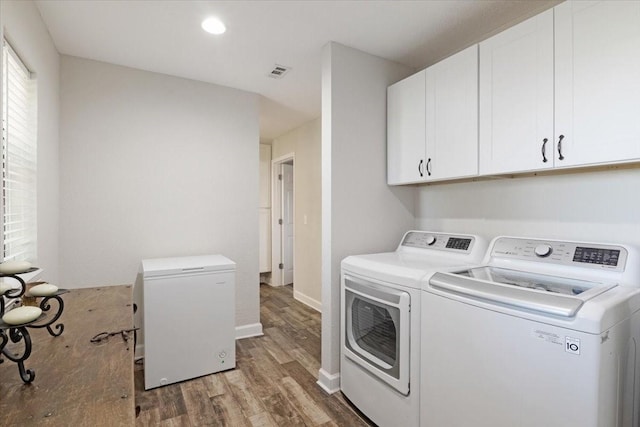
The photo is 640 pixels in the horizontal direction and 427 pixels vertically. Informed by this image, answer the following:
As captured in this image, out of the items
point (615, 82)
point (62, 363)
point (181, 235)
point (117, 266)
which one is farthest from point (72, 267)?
point (615, 82)

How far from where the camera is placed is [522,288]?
4.28 feet

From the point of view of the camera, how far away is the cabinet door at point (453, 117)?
191cm

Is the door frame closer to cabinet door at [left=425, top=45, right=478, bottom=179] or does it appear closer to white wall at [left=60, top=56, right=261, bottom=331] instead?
white wall at [left=60, top=56, right=261, bottom=331]

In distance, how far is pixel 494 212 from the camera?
212cm

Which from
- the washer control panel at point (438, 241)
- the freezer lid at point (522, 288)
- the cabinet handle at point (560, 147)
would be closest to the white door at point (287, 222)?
the washer control panel at point (438, 241)

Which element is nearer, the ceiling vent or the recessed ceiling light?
the recessed ceiling light

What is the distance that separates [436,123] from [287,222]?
11.6 ft

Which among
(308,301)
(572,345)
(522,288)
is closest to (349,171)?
(522,288)

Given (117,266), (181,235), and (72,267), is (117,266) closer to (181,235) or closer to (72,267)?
(72,267)

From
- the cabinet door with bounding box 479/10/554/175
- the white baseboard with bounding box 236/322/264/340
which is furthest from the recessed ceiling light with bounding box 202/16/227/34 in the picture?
the white baseboard with bounding box 236/322/264/340

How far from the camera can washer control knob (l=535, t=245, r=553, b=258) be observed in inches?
64.5

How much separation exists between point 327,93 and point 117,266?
2.20 m

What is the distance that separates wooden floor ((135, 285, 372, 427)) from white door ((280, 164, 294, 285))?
2.34m

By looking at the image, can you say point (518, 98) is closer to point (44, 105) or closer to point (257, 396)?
point (257, 396)
